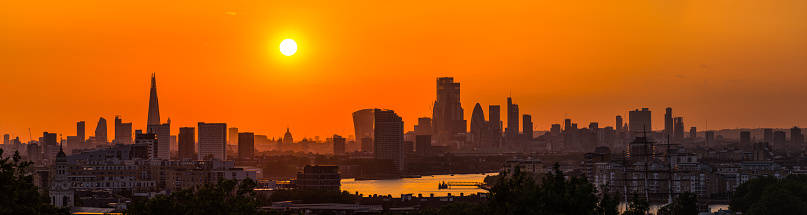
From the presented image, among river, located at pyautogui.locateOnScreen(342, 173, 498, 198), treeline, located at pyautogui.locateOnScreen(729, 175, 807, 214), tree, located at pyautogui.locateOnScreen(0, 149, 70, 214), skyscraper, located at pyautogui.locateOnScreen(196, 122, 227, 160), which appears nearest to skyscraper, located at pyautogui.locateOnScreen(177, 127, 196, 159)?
skyscraper, located at pyautogui.locateOnScreen(196, 122, 227, 160)

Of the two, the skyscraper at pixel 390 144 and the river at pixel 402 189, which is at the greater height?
the skyscraper at pixel 390 144

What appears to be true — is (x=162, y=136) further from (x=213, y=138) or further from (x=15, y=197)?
(x=15, y=197)

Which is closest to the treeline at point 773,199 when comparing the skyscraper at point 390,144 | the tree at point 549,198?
the tree at point 549,198

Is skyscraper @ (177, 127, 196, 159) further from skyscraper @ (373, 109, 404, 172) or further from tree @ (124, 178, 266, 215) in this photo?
tree @ (124, 178, 266, 215)

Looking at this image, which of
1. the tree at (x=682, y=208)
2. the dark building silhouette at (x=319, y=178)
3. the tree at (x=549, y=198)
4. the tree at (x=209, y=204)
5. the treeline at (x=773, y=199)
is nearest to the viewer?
the tree at (x=549, y=198)

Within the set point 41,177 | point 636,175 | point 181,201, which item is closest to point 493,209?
point 181,201

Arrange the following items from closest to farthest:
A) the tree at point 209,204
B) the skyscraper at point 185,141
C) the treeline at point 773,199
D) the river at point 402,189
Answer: the tree at point 209,204
the treeline at point 773,199
the river at point 402,189
the skyscraper at point 185,141

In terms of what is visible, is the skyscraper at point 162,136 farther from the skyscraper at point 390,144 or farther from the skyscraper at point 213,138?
the skyscraper at point 390,144

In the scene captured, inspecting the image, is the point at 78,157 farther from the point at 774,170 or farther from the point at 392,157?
the point at 392,157
